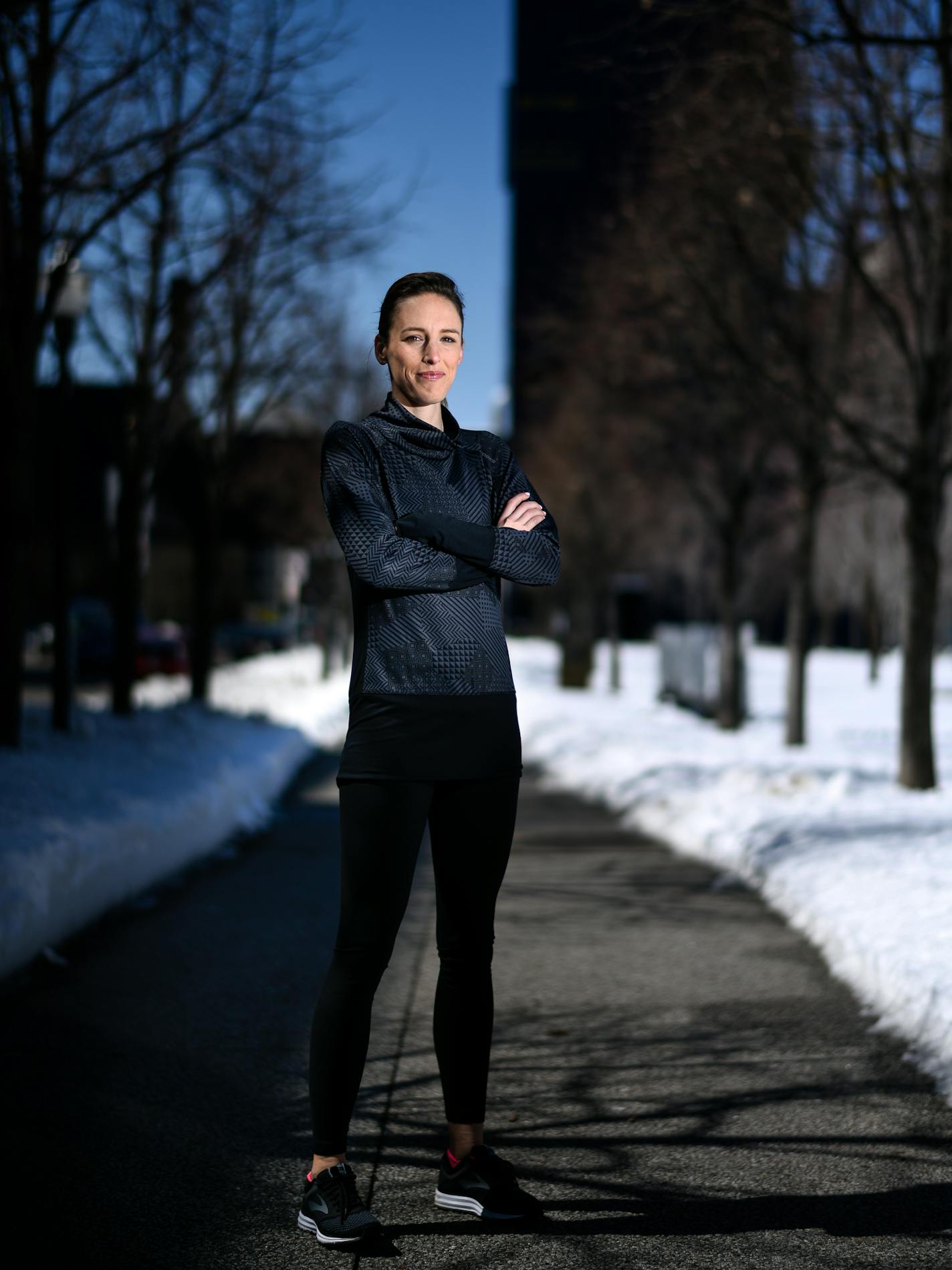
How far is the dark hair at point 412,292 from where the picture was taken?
320 cm

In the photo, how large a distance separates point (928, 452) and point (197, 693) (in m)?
10.5

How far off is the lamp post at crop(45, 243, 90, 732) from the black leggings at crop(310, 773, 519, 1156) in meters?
9.76

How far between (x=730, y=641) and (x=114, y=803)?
1375 centimetres

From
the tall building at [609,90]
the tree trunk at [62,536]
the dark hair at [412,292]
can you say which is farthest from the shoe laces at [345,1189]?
the tree trunk at [62,536]

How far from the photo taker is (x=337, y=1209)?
3086mm

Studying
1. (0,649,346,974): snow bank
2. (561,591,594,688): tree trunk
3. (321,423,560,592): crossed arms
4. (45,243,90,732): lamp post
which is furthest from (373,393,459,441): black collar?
(561,591,594,688): tree trunk

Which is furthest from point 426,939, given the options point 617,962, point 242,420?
point 242,420

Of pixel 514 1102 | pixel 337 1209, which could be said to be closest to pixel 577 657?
pixel 514 1102

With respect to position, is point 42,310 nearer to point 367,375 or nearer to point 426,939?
point 426,939

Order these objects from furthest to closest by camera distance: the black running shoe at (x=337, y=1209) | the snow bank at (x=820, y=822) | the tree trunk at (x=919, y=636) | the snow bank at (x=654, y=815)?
the tree trunk at (x=919, y=636) < the snow bank at (x=654, y=815) < the snow bank at (x=820, y=822) < the black running shoe at (x=337, y=1209)

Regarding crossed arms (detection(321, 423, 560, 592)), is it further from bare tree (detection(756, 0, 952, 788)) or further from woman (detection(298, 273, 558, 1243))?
bare tree (detection(756, 0, 952, 788))

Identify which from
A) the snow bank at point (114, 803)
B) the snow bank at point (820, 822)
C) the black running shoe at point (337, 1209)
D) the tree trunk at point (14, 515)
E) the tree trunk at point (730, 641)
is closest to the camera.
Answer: the black running shoe at point (337, 1209)

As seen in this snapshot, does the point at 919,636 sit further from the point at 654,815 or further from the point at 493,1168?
the point at 493,1168

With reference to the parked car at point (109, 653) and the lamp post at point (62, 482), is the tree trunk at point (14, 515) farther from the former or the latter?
the parked car at point (109, 653)
